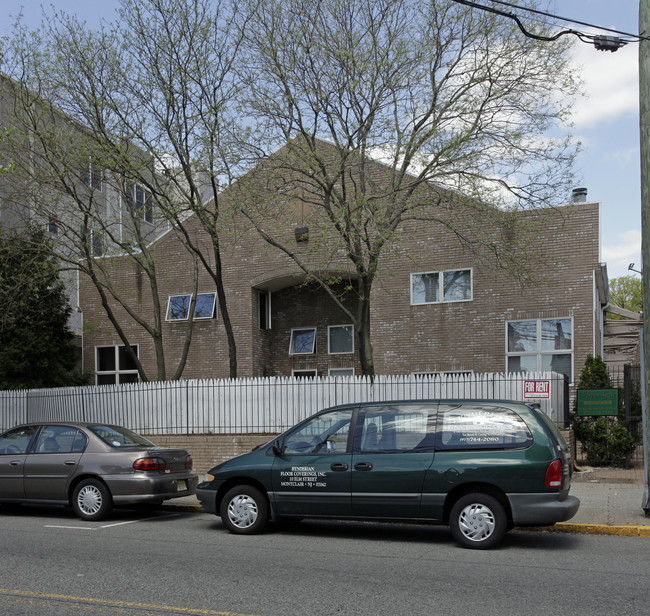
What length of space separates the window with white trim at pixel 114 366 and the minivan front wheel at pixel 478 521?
1800 cm

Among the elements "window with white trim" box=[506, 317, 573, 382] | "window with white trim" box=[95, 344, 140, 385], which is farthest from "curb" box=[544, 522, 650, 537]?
"window with white trim" box=[95, 344, 140, 385]

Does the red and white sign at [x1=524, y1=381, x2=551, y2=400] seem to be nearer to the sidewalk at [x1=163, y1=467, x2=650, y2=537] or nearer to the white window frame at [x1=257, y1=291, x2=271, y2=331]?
the sidewalk at [x1=163, y1=467, x2=650, y2=537]

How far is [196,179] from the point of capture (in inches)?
749

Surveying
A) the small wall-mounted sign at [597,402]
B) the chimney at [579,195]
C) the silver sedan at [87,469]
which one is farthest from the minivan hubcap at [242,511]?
the chimney at [579,195]

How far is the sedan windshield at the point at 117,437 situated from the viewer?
38.2 feet

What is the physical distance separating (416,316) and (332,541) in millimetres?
12479

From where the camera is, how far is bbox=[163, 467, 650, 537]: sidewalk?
977 cm

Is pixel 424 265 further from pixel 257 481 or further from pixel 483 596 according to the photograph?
pixel 483 596

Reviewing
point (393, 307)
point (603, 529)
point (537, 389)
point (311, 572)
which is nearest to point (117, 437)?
point (311, 572)

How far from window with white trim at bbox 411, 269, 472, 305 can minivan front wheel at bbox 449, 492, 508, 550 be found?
486 inches

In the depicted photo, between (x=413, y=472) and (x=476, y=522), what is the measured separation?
0.90m

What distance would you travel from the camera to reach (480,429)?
29.2 feet

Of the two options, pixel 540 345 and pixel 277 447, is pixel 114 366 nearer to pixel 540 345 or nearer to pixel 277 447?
pixel 540 345

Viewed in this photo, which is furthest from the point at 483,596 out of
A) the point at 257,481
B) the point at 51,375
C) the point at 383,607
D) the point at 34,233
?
the point at 51,375
